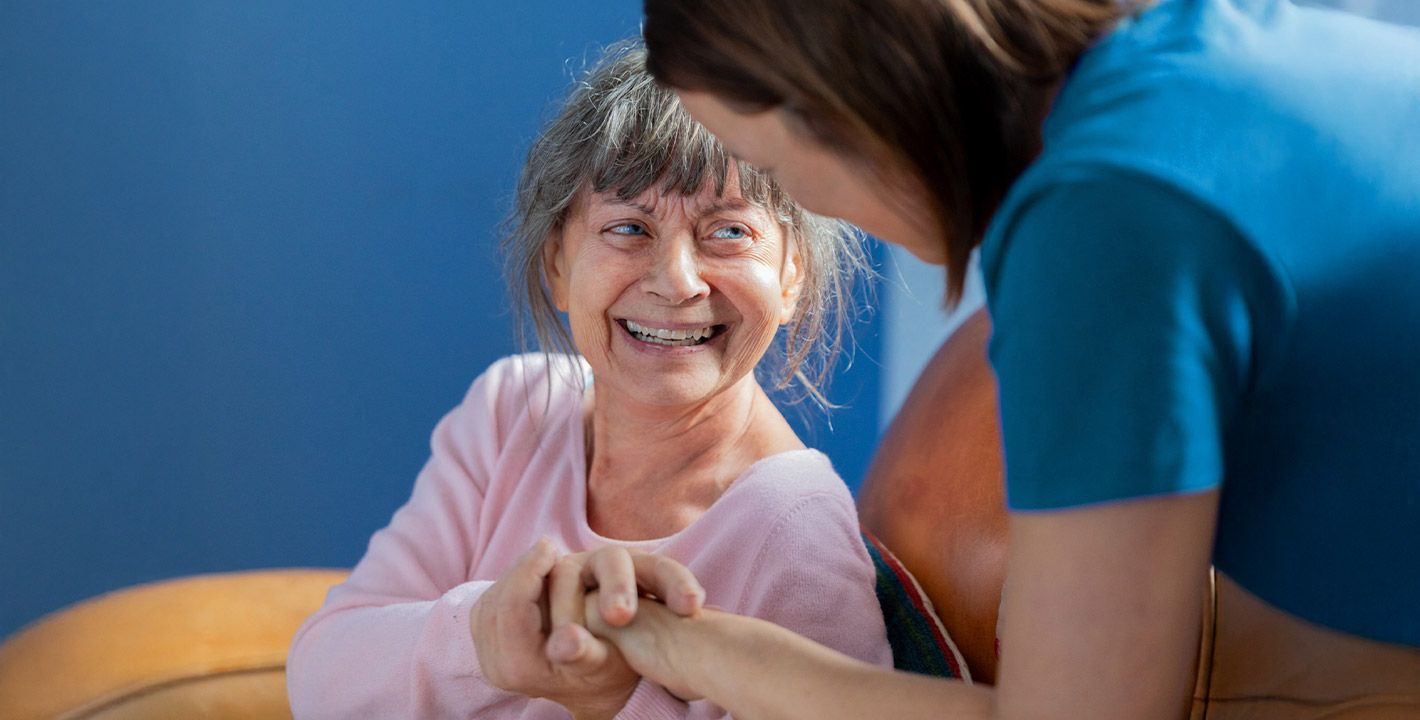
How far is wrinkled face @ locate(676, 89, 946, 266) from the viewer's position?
0.86 meters

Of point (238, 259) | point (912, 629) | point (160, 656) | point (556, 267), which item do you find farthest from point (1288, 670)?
point (238, 259)

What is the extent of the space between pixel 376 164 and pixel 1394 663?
81.6 inches

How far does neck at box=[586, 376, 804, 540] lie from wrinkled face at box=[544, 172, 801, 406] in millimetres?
41

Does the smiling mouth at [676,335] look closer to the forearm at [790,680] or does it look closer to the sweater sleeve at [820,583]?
the sweater sleeve at [820,583]

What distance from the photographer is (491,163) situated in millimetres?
2594

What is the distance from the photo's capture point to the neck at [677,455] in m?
1.48

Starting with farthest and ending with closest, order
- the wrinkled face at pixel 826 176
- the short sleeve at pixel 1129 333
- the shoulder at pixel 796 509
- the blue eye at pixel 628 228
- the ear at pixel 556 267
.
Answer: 1. the ear at pixel 556 267
2. the blue eye at pixel 628 228
3. the shoulder at pixel 796 509
4. the wrinkled face at pixel 826 176
5. the short sleeve at pixel 1129 333

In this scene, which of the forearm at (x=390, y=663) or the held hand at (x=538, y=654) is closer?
the held hand at (x=538, y=654)

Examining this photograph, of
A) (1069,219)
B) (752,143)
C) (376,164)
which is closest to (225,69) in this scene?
(376,164)

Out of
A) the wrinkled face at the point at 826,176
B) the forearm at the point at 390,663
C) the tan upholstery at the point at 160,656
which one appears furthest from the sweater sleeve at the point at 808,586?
the tan upholstery at the point at 160,656

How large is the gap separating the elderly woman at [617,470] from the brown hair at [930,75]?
0.45 m

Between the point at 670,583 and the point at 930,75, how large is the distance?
19.9 inches

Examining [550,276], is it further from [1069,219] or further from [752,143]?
[1069,219]

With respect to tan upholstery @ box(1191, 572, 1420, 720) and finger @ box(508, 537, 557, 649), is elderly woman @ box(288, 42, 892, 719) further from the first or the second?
tan upholstery @ box(1191, 572, 1420, 720)
